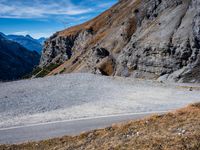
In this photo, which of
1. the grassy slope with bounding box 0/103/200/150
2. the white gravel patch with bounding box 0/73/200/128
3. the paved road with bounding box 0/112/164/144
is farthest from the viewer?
the white gravel patch with bounding box 0/73/200/128

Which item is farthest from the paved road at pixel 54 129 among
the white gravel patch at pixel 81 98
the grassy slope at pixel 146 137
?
the grassy slope at pixel 146 137

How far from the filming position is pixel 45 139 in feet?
47.7

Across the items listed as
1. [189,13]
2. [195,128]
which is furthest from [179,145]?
[189,13]

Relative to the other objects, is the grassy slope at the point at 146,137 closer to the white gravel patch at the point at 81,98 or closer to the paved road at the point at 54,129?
the paved road at the point at 54,129

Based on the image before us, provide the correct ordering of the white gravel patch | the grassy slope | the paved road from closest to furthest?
the grassy slope, the paved road, the white gravel patch

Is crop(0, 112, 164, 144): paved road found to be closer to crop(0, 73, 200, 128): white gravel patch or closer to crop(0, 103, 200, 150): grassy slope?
crop(0, 73, 200, 128): white gravel patch

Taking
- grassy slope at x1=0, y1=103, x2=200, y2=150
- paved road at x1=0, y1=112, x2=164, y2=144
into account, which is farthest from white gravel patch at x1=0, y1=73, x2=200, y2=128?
grassy slope at x1=0, y1=103, x2=200, y2=150

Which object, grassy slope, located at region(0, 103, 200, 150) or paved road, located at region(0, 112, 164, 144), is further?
paved road, located at region(0, 112, 164, 144)

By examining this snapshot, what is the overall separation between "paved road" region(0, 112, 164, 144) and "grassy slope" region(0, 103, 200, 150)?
1.39 meters

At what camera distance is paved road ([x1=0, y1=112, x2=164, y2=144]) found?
1536 centimetres

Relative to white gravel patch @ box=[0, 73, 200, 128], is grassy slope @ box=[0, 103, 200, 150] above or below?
below

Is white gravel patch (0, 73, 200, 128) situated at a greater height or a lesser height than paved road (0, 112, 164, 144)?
greater

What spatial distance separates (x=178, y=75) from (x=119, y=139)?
29.3 meters

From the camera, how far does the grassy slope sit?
10086 millimetres
